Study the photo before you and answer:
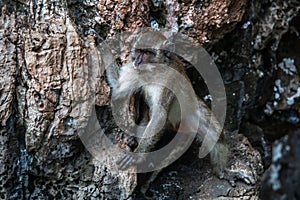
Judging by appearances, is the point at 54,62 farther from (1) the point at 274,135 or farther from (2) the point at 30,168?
(1) the point at 274,135

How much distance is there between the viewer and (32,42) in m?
2.34

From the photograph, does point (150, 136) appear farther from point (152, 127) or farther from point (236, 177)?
point (236, 177)

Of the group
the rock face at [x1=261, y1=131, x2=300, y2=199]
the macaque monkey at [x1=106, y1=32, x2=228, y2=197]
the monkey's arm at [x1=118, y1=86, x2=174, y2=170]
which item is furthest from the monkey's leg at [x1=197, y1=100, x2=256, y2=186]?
the rock face at [x1=261, y1=131, x2=300, y2=199]

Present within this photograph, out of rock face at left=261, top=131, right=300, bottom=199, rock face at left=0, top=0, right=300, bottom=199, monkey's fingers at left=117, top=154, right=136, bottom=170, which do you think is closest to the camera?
rock face at left=0, top=0, right=300, bottom=199

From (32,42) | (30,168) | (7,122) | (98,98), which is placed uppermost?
(32,42)

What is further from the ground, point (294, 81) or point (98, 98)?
point (294, 81)

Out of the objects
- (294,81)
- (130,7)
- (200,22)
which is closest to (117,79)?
(130,7)

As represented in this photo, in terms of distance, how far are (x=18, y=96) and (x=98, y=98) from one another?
36 centimetres

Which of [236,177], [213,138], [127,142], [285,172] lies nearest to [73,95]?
[127,142]

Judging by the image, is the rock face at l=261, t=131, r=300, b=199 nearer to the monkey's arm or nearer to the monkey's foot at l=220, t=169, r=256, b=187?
the monkey's foot at l=220, t=169, r=256, b=187

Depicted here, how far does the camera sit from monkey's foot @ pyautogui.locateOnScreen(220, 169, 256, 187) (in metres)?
2.71

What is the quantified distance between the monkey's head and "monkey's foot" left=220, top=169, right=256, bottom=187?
2.13 feet

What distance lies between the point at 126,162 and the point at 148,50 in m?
0.58

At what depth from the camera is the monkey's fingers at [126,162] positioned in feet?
8.25
